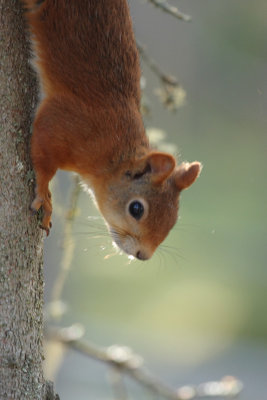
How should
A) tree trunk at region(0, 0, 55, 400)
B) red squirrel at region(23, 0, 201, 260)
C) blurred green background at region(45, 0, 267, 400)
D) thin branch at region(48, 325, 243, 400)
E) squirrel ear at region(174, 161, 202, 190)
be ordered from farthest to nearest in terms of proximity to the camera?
blurred green background at region(45, 0, 267, 400)
thin branch at region(48, 325, 243, 400)
squirrel ear at region(174, 161, 202, 190)
red squirrel at region(23, 0, 201, 260)
tree trunk at region(0, 0, 55, 400)

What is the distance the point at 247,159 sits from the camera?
25.2ft

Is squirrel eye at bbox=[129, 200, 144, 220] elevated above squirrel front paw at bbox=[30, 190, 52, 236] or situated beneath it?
elevated above

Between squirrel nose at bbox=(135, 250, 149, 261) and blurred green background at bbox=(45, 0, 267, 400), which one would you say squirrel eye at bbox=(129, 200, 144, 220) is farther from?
blurred green background at bbox=(45, 0, 267, 400)

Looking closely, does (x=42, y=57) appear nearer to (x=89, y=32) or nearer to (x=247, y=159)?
(x=89, y=32)

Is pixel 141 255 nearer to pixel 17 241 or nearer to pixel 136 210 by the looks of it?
pixel 136 210

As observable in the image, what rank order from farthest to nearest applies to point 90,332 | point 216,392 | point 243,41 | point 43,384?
point 243,41, point 90,332, point 216,392, point 43,384

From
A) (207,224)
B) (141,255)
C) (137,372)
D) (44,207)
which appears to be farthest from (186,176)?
(207,224)

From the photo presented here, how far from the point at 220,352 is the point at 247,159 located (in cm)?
237

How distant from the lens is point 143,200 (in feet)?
5.71

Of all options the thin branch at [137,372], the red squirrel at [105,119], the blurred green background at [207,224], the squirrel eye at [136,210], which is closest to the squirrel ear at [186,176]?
the red squirrel at [105,119]

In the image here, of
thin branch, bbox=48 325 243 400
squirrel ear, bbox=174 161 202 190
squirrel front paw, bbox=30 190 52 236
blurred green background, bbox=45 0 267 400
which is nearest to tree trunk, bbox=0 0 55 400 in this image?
squirrel front paw, bbox=30 190 52 236

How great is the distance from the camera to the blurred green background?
6754 mm

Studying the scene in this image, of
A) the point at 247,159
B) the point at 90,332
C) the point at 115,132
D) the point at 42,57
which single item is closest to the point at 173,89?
the point at 115,132

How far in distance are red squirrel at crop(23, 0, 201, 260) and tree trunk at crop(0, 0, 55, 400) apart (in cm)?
14
